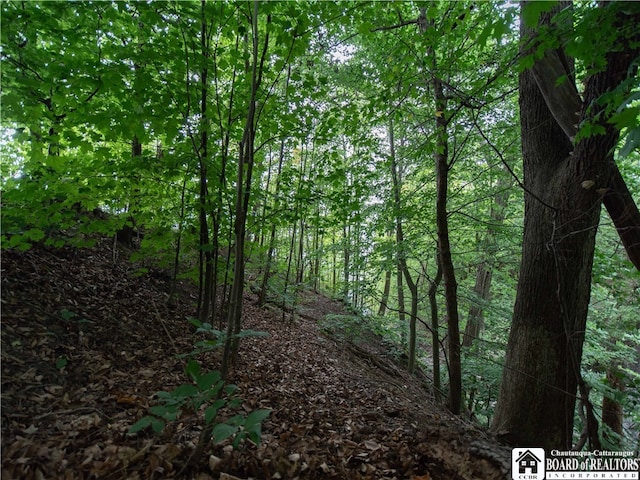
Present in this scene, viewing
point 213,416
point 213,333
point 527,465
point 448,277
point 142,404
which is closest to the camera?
point 213,416

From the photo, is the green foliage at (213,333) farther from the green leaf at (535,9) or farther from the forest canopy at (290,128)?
the green leaf at (535,9)

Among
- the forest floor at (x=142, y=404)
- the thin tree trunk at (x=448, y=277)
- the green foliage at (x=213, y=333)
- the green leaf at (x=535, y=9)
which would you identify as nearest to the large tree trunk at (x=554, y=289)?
the forest floor at (x=142, y=404)

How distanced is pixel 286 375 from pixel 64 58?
412cm

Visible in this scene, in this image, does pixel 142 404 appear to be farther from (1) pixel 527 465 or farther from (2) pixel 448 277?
(2) pixel 448 277

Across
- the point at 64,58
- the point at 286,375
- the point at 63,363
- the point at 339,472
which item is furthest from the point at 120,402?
the point at 64,58

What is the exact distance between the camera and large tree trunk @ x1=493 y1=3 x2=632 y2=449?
2.98m

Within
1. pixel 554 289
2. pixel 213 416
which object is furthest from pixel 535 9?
pixel 213 416

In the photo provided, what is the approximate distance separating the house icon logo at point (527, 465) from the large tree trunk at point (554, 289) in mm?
432

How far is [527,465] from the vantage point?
8.04ft

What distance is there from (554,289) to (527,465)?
1612mm

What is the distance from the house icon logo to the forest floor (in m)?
0.08

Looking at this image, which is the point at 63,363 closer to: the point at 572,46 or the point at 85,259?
the point at 85,259

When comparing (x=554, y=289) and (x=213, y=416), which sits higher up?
(x=554, y=289)

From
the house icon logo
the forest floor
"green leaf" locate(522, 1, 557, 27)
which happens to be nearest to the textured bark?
"green leaf" locate(522, 1, 557, 27)
